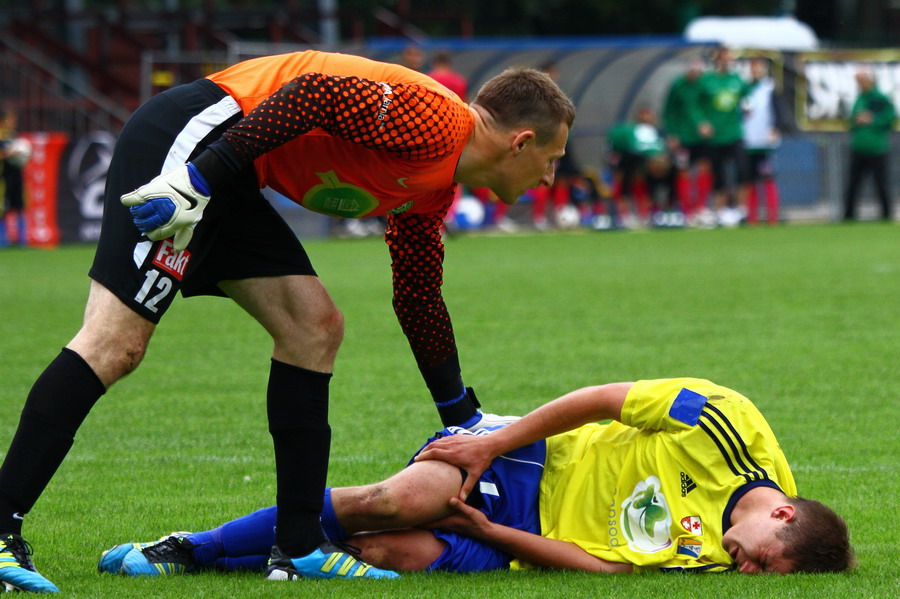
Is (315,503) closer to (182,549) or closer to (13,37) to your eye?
(182,549)

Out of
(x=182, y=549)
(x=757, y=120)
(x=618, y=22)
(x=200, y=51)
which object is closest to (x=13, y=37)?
(x=200, y=51)

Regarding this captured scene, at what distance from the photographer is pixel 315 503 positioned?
4.10 m

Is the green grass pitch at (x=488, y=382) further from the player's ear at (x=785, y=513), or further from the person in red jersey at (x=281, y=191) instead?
the person in red jersey at (x=281, y=191)

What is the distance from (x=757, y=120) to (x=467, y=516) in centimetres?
2001

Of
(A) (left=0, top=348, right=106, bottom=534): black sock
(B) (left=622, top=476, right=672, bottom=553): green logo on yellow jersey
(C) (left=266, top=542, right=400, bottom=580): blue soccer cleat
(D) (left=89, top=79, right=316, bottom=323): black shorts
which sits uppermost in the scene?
(D) (left=89, top=79, right=316, bottom=323): black shorts

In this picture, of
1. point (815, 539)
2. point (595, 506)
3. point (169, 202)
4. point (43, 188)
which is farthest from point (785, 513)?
point (43, 188)

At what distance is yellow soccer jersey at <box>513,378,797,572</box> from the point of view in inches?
158

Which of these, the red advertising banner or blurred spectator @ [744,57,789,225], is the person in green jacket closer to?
blurred spectator @ [744,57,789,225]

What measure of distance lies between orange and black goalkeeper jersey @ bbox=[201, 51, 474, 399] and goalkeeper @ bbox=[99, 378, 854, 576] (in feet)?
2.58

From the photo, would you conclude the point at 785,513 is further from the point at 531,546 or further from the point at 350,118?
the point at 350,118

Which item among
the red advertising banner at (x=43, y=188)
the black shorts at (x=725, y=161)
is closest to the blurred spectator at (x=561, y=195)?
the black shorts at (x=725, y=161)

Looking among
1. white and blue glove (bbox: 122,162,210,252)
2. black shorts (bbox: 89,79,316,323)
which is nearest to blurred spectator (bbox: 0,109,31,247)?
black shorts (bbox: 89,79,316,323)

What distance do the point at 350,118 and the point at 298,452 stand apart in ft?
3.36

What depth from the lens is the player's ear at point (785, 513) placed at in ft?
12.7
